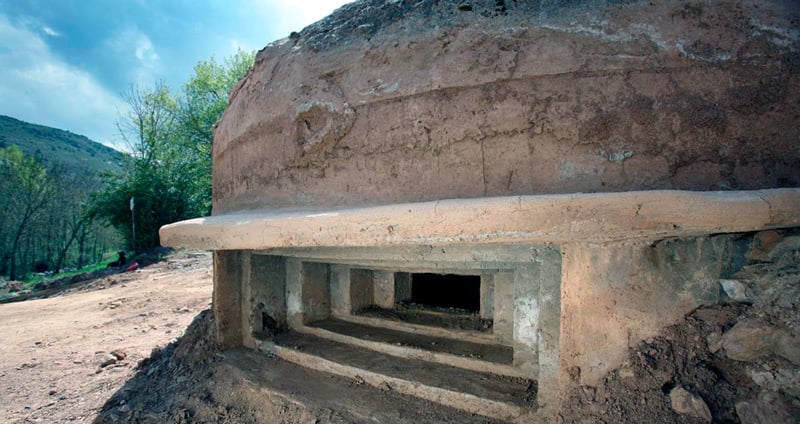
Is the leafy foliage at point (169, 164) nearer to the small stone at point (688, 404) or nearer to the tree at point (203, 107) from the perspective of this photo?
the tree at point (203, 107)

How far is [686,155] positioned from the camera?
1.51 meters

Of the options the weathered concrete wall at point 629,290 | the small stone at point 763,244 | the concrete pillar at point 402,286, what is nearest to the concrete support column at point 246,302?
the concrete pillar at point 402,286

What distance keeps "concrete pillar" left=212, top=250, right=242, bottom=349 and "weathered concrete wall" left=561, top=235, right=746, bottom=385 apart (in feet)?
8.35

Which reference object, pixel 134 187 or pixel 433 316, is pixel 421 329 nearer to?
pixel 433 316

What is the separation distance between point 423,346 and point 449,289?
1531 mm

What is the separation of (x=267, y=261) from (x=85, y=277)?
9.41m

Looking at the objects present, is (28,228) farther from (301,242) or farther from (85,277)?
(301,242)

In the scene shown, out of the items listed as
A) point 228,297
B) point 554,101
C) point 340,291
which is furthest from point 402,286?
point 554,101

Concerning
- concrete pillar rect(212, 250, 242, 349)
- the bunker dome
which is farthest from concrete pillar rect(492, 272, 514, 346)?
concrete pillar rect(212, 250, 242, 349)

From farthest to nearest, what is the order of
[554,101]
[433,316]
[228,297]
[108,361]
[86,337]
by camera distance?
[86,337]
[108,361]
[228,297]
[433,316]
[554,101]

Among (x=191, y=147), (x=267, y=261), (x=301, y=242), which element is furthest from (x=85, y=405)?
(x=191, y=147)

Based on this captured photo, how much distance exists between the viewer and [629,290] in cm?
150

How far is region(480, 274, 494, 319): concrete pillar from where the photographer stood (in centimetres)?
259

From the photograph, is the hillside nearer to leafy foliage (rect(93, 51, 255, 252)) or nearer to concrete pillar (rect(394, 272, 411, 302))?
leafy foliage (rect(93, 51, 255, 252))
